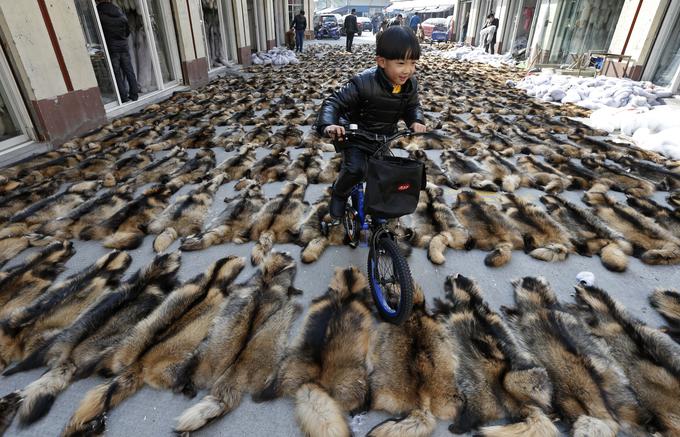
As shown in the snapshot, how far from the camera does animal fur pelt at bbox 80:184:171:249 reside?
353 cm

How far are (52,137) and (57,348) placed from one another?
5271 millimetres

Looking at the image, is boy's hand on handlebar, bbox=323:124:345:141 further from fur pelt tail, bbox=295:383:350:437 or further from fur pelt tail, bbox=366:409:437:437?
fur pelt tail, bbox=366:409:437:437

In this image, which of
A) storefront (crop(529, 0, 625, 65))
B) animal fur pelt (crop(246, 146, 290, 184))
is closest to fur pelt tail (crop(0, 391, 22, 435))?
animal fur pelt (crop(246, 146, 290, 184))

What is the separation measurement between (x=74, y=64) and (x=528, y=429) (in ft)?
27.4

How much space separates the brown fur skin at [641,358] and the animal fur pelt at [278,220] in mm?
2703

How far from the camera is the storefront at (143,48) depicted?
770 centimetres

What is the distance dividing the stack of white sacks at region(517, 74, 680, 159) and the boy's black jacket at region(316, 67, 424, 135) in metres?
5.66

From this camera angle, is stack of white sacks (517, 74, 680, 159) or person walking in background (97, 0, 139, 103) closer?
stack of white sacks (517, 74, 680, 159)

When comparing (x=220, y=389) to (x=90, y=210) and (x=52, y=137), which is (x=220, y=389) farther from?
(x=52, y=137)

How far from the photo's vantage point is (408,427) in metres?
1.90

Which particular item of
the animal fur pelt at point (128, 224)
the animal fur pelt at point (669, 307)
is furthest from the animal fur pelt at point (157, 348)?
the animal fur pelt at point (669, 307)

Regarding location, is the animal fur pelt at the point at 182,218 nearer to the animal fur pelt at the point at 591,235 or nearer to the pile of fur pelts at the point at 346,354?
the pile of fur pelts at the point at 346,354

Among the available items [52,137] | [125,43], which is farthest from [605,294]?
[125,43]

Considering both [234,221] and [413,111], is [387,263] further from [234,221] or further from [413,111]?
[234,221]
